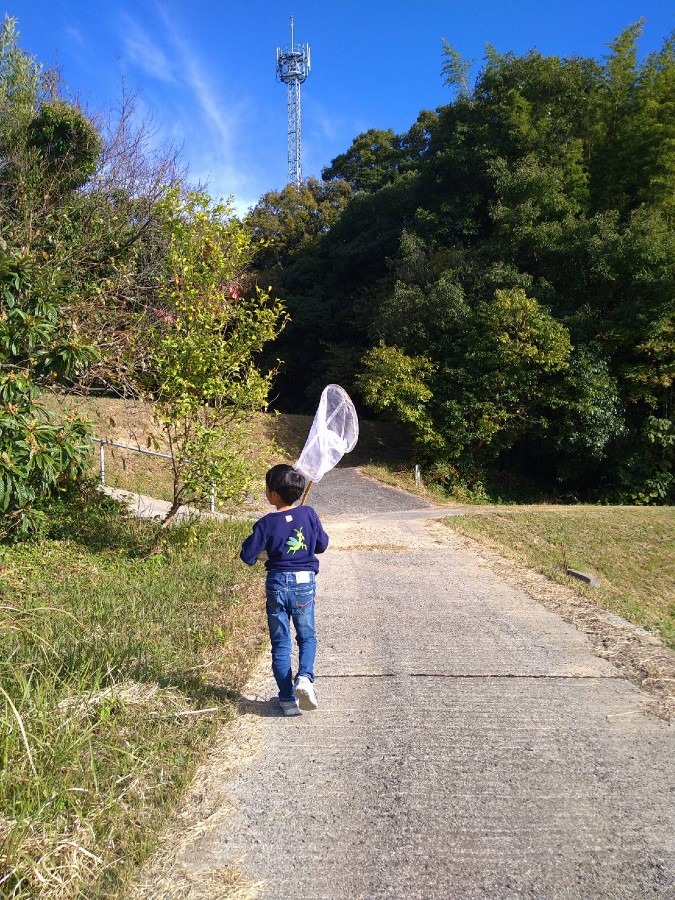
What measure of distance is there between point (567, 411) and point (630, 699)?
18257mm

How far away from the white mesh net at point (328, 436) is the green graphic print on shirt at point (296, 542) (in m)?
0.45

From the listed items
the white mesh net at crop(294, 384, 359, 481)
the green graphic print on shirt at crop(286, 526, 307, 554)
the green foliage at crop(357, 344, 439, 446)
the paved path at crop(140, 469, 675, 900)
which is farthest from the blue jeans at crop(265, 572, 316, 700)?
the green foliage at crop(357, 344, 439, 446)

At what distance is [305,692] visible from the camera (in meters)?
3.73

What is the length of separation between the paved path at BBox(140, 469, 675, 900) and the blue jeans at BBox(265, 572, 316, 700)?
0.30m

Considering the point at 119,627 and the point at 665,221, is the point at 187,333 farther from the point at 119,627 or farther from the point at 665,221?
the point at 665,221

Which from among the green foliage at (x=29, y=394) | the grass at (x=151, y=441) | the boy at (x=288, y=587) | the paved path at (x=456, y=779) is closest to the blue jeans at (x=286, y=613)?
the boy at (x=288, y=587)

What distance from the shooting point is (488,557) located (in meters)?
9.25

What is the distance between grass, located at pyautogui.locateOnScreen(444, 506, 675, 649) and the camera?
1146 cm

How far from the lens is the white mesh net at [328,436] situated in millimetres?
4332

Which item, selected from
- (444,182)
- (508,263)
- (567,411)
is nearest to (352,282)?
(444,182)

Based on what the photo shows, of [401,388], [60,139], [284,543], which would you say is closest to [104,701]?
[284,543]

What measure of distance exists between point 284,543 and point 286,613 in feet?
1.35

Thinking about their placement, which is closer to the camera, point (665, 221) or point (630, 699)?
point (630, 699)

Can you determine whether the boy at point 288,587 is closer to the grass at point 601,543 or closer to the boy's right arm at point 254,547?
the boy's right arm at point 254,547
